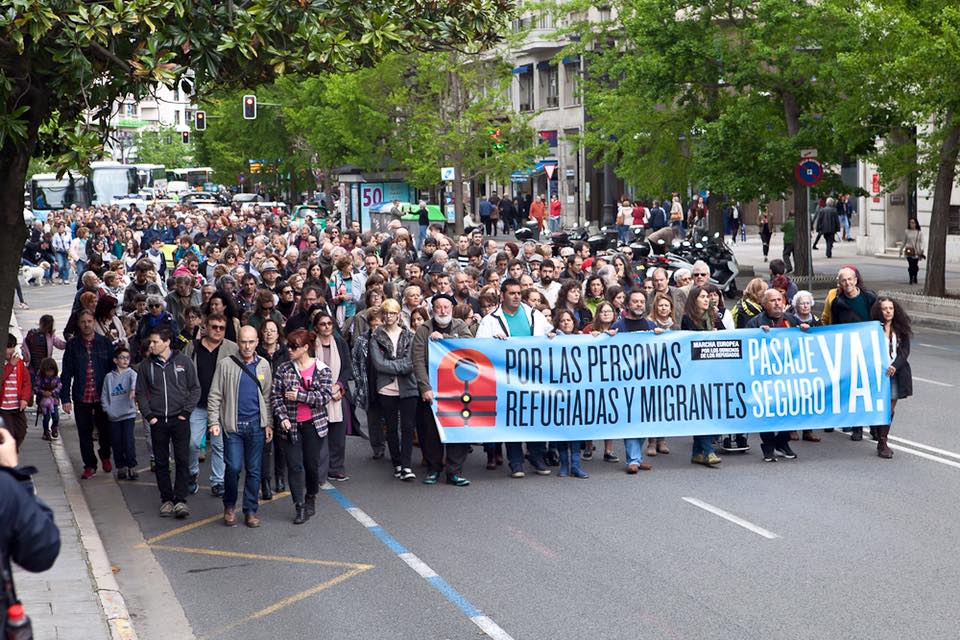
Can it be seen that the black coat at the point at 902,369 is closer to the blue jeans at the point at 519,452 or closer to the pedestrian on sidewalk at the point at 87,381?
the blue jeans at the point at 519,452

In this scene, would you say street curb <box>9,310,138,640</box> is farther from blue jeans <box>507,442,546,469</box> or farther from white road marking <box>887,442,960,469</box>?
white road marking <box>887,442,960,469</box>

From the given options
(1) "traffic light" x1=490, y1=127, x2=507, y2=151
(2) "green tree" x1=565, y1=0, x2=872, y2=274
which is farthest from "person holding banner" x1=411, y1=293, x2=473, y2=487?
(1) "traffic light" x1=490, y1=127, x2=507, y2=151

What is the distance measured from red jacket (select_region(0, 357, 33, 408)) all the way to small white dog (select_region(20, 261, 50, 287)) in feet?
93.3

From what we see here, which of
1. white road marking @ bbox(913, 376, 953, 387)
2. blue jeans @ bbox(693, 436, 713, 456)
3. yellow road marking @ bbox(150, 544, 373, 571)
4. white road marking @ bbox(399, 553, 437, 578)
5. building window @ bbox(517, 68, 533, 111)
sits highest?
building window @ bbox(517, 68, 533, 111)

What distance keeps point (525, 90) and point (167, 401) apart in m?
60.7

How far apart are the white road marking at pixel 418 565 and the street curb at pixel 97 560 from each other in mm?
2024

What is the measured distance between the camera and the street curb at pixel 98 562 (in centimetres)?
898

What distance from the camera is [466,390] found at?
1383cm

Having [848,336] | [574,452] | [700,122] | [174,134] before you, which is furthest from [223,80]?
[174,134]

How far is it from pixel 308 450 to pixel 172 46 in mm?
3517

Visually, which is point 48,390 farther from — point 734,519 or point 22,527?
point 22,527

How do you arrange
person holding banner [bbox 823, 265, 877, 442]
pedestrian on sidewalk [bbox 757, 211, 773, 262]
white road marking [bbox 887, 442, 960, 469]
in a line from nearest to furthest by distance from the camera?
white road marking [bbox 887, 442, 960, 469] → person holding banner [bbox 823, 265, 877, 442] → pedestrian on sidewalk [bbox 757, 211, 773, 262]

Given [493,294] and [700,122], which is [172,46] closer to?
[493,294]

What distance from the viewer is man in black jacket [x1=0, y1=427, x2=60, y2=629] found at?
5426 mm
